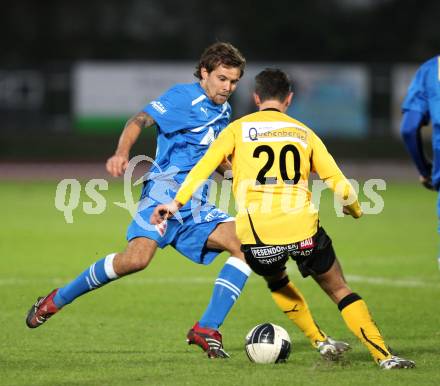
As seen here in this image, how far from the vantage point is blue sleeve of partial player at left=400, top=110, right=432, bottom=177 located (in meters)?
6.18

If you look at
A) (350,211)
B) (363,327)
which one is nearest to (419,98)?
(350,211)

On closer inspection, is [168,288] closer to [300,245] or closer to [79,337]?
[79,337]

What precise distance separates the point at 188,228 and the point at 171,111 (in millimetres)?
837

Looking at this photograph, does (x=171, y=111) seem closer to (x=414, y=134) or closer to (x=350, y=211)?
(x=350, y=211)

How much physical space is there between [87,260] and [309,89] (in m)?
17.8

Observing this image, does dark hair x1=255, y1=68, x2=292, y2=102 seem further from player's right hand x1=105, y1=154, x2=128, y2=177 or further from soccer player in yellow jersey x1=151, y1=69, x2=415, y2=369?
player's right hand x1=105, y1=154, x2=128, y2=177

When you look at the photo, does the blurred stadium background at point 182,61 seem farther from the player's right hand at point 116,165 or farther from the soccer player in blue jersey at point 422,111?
the soccer player in blue jersey at point 422,111

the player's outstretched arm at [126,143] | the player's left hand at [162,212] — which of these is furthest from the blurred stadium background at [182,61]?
the player's left hand at [162,212]

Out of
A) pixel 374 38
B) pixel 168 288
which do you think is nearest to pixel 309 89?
pixel 374 38

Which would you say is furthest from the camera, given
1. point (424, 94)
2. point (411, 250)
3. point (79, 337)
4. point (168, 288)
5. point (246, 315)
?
point (411, 250)

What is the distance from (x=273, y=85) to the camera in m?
6.77

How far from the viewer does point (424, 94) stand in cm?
→ 626

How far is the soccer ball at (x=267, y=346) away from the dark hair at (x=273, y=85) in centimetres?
153

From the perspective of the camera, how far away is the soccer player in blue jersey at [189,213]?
7254 millimetres
